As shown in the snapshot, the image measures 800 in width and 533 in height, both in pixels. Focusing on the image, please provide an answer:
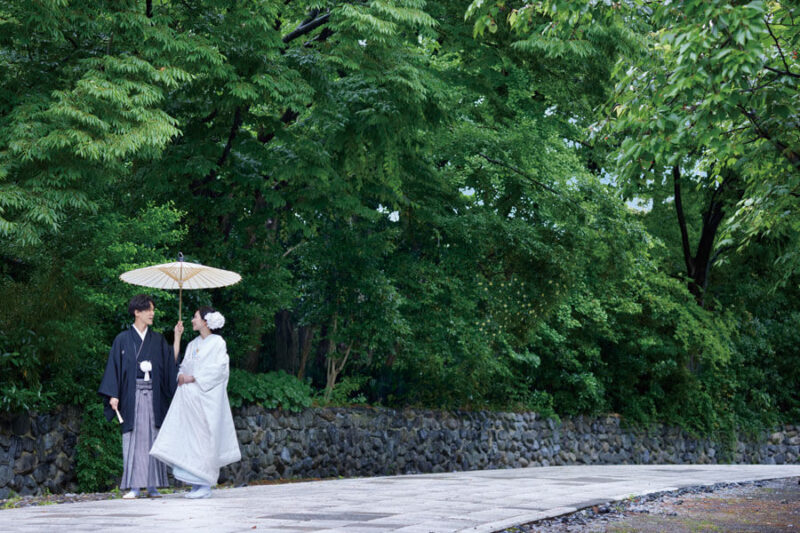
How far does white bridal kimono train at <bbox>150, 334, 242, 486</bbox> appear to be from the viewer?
8.92 meters

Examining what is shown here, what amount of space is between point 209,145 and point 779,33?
277 inches

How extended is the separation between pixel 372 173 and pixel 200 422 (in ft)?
17.9

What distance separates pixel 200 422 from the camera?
9.09m

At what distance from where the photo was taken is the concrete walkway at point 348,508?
6316mm

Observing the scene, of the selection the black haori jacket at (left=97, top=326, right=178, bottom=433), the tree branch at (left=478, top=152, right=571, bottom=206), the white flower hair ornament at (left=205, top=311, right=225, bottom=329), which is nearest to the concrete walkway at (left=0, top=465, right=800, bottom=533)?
the black haori jacket at (left=97, top=326, right=178, bottom=433)

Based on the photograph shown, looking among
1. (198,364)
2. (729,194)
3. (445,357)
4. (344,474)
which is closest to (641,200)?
(729,194)

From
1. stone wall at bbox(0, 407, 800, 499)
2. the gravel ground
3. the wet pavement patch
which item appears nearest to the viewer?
the wet pavement patch

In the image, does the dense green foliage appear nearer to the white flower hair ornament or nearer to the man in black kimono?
the man in black kimono

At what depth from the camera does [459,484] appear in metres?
11.0

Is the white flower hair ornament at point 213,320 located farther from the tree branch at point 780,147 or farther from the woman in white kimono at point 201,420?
the tree branch at point 780,147

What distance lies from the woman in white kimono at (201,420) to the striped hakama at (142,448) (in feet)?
0.57

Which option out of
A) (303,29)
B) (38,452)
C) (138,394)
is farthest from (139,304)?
(303,29)

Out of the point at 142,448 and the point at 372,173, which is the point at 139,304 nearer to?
the point at 142,448

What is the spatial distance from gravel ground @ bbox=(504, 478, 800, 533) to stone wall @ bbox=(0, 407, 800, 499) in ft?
18.6
